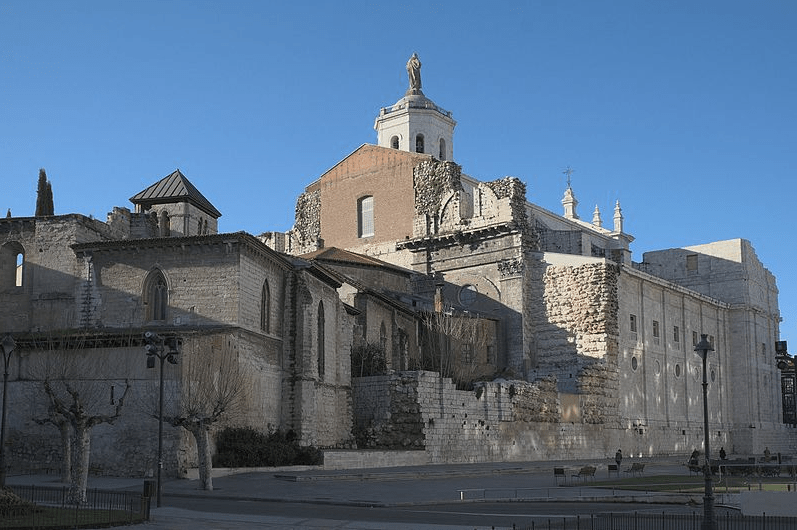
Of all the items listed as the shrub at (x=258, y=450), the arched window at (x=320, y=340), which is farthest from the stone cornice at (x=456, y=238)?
the shrub at (x=258, y=450)

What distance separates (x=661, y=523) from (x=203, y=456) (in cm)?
1417

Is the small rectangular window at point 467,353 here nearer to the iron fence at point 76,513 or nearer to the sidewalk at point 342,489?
the sidewalk at point 342,489

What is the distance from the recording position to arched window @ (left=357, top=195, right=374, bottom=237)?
A: 6538 centimetres

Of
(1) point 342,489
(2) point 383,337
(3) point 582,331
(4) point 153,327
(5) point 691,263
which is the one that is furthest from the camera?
(5) point 691,263

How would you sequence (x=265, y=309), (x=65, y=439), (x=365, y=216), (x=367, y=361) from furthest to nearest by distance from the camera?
(x=365, y=216) → (x=367, y=361) → (x=265, y=309) → (x=65, y=439)

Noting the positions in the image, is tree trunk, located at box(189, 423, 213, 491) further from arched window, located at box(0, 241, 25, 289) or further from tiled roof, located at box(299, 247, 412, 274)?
tiled roof, located at box(299, 247, 412, 274)

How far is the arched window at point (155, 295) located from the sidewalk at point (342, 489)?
754cm

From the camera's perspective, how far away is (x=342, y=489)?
27312 mm

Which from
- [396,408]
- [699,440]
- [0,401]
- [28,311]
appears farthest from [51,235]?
[699,440]

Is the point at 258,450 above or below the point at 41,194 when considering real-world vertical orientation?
below

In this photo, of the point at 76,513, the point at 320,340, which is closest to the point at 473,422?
the point at 320,340

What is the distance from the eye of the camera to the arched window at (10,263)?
40.5 meters

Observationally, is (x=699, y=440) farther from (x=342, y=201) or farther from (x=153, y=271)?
(x=153, y=271)

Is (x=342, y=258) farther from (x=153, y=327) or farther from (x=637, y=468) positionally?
(x=637, y=468)
